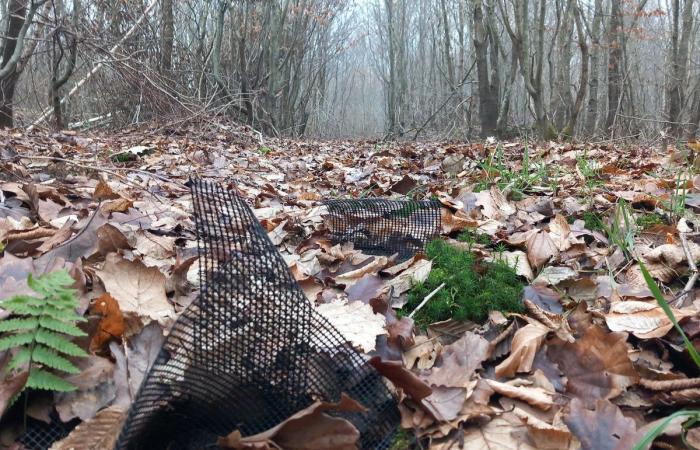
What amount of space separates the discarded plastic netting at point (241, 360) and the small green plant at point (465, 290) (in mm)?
567

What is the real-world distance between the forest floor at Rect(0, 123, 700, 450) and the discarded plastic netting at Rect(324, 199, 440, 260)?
125mm

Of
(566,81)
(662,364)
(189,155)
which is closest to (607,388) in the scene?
(662,364)

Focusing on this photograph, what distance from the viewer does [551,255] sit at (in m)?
1.95

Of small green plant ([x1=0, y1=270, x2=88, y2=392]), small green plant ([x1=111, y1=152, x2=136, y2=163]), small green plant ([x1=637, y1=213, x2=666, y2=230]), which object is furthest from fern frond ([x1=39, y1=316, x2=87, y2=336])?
small green plant ([x1=111, y1=152, x2=136, y2=163])

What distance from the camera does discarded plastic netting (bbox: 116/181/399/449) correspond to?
0.92m

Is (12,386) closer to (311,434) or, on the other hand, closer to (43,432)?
(43,432)

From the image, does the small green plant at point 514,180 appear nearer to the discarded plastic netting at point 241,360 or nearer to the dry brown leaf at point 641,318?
the dry brown leaf at point 641,318

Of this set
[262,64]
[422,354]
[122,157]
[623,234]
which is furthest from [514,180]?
[262,64]

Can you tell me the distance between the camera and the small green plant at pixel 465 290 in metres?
1.60

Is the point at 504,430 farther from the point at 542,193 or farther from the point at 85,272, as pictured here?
the point at 542,193

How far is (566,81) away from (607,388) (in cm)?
1186

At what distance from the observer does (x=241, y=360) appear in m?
0.98

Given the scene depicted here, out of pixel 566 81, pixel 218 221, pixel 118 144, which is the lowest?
pixel 218 221

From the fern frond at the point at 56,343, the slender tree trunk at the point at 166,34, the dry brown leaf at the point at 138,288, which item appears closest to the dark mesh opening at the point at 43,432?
the fern frond at the point at 56,343
